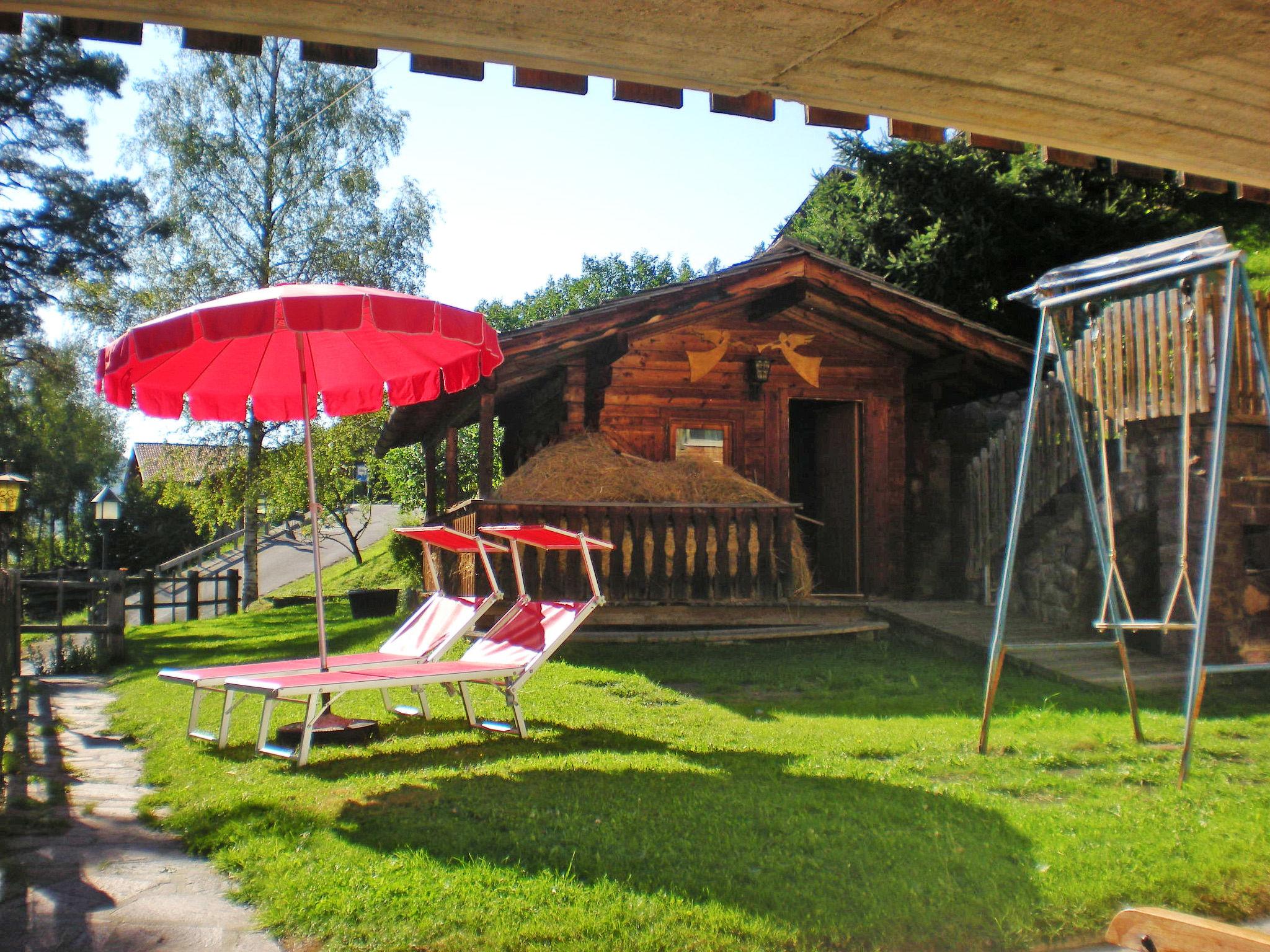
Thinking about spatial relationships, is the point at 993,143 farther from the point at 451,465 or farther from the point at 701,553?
the point at 451,465

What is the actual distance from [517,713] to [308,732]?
1182 millimetres

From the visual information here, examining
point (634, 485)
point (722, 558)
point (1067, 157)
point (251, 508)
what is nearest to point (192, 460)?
point (251, 508)

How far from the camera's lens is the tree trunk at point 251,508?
23672 mm

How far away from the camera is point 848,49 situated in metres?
3.07

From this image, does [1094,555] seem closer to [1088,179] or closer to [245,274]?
[1088,179]

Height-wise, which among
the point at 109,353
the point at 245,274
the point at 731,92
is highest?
the point at 245,274

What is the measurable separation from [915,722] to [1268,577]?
3858 millimetres

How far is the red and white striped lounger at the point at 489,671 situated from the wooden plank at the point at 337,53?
3108mm

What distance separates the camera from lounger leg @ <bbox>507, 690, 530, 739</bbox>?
5926 millimetres

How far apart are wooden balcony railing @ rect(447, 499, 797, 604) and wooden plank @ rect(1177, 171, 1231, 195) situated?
6.49 m

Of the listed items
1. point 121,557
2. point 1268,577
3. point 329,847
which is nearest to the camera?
point 329,847

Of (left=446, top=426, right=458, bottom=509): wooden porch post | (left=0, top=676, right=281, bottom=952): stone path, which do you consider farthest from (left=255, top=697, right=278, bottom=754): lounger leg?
(left=446, top=426, right=458, bottom=509): wooden porch post

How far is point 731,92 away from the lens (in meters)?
3.39

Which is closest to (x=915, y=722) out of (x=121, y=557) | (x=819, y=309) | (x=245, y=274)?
(x=819, y=309)
